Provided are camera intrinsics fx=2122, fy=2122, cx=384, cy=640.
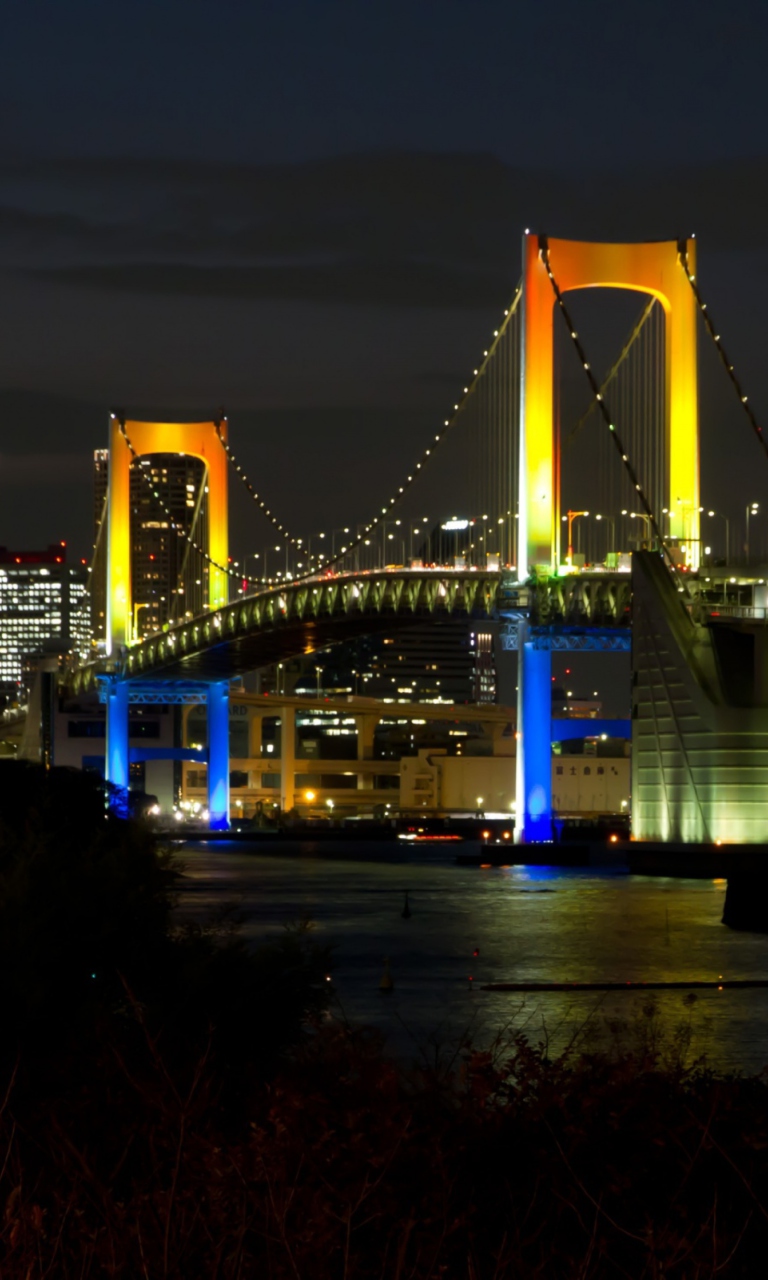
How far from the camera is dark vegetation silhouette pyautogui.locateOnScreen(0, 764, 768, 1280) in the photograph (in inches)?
231

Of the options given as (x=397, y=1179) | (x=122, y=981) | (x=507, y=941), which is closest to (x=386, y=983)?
(x=507, y=941)

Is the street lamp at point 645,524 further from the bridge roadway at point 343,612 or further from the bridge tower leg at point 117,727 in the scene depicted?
the bridge tower leg at point 117,727

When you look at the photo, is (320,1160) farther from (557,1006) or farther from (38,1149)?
(557,1006)

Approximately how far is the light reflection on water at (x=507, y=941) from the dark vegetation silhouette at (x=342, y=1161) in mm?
1371

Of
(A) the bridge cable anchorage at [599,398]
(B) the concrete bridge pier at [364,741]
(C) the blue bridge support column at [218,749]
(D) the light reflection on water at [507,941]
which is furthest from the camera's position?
(B) the concrete bridge pier at [364,741]

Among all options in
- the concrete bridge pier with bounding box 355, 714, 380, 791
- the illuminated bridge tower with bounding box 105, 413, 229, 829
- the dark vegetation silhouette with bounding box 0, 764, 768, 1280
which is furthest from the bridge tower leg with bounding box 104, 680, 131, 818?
the dark vegetation silhouette with bounding box 0, 764, 768, 1280

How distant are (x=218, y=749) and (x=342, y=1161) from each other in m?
73.1

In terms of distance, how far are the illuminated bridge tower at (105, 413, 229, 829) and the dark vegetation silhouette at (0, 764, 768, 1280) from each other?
66.6 m

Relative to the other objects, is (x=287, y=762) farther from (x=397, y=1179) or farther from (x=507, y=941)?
(x=397, y=1179)

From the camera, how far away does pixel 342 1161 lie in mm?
6676

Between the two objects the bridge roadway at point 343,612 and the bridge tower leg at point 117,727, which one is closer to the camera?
the bridge roadway at point 343,612

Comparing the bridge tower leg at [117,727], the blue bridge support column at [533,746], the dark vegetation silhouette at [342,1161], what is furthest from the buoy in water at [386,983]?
the bridge tower leg at [117,727]

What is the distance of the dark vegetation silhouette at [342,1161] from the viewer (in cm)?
588

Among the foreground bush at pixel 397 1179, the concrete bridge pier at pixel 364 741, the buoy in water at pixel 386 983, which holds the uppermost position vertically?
the concrete bridge pier at pixel 364 741
